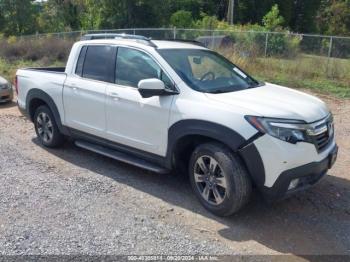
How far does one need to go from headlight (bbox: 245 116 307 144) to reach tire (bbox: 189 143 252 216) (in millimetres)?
416

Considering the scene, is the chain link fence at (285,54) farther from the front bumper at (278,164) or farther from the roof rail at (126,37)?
the front bumper at (278,164)

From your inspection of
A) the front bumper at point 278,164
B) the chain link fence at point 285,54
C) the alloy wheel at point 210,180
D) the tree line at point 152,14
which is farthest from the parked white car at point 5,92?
the tree line at point 152,14

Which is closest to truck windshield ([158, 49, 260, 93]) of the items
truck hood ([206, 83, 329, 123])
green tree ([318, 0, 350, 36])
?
truck hood ([206, 83, 329, 123])

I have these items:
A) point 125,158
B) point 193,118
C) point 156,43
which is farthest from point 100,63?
point 193,118

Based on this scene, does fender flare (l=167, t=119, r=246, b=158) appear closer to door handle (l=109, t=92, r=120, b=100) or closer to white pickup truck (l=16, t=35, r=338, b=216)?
white pickup truck (l=16, t=35, r=338, b=216)

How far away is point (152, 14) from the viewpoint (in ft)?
108

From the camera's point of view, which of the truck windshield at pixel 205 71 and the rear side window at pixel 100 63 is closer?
the truck windshield at pixel 205 71

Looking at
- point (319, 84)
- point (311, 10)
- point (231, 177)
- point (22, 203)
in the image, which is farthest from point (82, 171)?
point (311, 10)

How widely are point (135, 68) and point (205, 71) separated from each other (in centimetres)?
85

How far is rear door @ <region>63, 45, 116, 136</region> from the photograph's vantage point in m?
5.27

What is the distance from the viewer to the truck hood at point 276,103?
12.9 feet

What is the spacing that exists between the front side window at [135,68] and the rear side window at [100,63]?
0.42 ft

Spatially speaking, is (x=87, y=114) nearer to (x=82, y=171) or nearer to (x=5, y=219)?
(x=82, y=171)

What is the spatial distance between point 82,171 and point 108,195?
3.06ft
